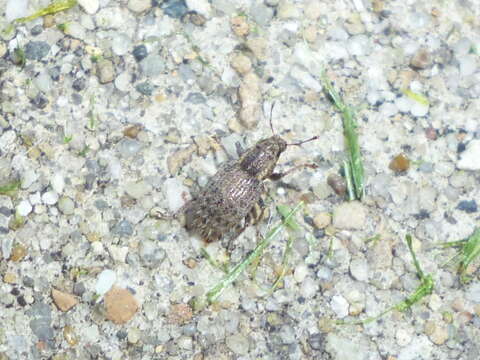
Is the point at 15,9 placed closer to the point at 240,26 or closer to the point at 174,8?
the point at 174,8

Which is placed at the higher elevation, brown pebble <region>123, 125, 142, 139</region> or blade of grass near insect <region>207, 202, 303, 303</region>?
brown pebble <region>123, 125, 142, 139</region>

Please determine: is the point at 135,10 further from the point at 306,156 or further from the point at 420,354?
the point at 420,354

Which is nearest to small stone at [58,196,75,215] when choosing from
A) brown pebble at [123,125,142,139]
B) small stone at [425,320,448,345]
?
brown pebble at [123,125,142,139]

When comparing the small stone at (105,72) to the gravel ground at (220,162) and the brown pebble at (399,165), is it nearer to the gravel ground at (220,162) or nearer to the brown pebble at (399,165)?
the gravel ground at (220,162)

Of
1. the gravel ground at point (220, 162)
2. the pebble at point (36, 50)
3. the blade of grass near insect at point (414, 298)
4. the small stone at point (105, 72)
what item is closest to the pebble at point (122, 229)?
the gravel ground at point (220, 162)

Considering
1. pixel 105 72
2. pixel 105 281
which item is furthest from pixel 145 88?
pixel 105 281

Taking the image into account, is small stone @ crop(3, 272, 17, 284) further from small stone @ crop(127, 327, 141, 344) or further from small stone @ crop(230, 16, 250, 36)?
small stone @ crop(230, 16, 250, 36)
